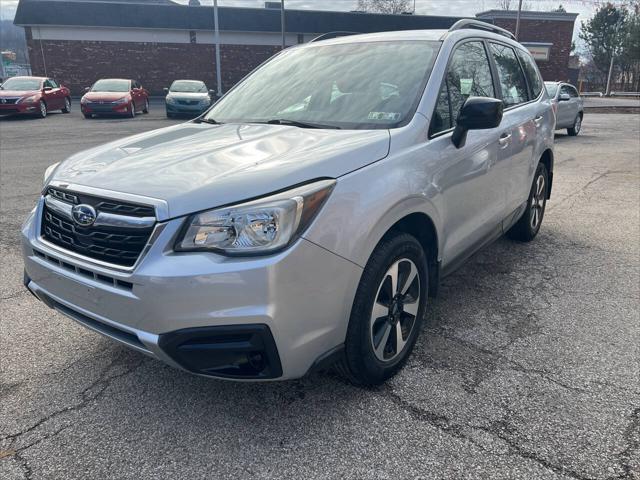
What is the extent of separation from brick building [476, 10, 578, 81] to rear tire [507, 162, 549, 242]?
4108 cm

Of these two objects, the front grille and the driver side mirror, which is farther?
the driver side mirror

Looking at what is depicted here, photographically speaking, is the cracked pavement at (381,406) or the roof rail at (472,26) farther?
the roof rail at (472,26)

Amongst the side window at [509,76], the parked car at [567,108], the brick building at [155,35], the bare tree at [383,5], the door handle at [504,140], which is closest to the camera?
the door handle at [504,140]

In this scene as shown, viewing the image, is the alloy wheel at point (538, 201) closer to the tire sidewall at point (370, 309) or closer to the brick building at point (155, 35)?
the tire sidewall at point (370, 309)

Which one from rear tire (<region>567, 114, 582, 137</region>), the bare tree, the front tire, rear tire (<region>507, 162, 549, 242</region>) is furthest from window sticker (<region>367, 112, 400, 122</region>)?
Answer: the bare tree

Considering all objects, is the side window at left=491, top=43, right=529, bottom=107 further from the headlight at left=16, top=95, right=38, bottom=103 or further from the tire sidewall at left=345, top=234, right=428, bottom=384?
the headlight at left=16, top=95, right=38, bottom=103

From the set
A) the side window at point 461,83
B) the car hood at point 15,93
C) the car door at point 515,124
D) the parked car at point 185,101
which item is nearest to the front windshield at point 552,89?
the car door at point 515,124

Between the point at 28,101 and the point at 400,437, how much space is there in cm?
2099

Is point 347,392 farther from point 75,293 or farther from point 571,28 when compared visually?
point 571,28

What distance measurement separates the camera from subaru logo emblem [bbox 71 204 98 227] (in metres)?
2.38

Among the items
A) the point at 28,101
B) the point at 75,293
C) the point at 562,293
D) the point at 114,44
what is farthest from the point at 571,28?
the point at 75,293

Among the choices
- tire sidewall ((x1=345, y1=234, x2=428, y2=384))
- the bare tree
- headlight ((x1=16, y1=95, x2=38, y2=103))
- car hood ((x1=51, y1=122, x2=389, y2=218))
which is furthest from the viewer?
the bare tree

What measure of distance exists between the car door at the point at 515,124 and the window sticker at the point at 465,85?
486mm

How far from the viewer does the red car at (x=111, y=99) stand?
20.1 metres
